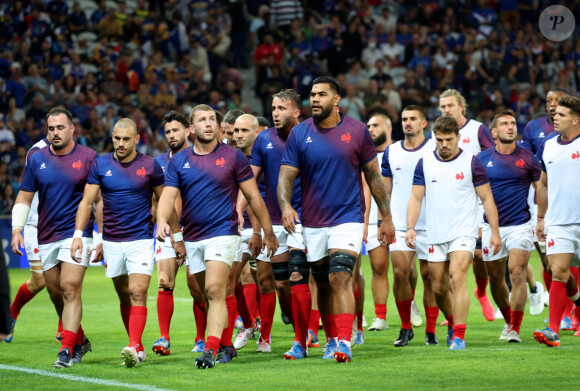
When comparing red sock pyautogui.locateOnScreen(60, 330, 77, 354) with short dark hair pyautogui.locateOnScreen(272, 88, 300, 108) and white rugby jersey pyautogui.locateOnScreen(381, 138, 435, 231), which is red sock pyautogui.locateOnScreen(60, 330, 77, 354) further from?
white rugby jersey pyautogui.locateOnScreen(381, 138, 435, 231)

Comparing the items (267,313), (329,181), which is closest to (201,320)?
(267,313)

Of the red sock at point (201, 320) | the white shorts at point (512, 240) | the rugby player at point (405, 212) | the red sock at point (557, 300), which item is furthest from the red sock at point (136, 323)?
the red sock at point (557, 300)

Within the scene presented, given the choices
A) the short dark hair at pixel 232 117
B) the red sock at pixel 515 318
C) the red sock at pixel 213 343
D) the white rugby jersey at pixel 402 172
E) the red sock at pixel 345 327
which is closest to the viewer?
the red sock at pixel 213 343

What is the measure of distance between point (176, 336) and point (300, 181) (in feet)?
9.02

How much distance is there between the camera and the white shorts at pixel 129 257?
8.75m

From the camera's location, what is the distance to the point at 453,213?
9.34 metres

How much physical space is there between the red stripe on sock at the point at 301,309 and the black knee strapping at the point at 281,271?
1.99ft

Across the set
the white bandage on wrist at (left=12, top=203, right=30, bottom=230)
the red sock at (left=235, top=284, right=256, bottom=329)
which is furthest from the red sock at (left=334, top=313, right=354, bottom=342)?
the white bandage on wrist at (left=12, top=203, right=30, bottom=230)

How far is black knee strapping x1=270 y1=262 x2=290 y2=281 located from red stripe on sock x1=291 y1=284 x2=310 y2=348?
608 mm

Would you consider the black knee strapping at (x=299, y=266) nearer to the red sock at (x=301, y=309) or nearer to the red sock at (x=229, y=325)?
the red sock at (x=301, y=309)

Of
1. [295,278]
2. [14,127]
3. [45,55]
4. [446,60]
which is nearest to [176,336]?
[295,278]

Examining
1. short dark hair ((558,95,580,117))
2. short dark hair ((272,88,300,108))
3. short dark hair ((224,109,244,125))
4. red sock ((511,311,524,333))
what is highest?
short dark hair ((272,88,300,108))

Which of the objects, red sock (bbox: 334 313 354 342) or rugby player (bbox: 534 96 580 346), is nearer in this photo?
red sock (bbox: 334 313 354 342)

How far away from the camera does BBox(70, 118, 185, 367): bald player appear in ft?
28.7
